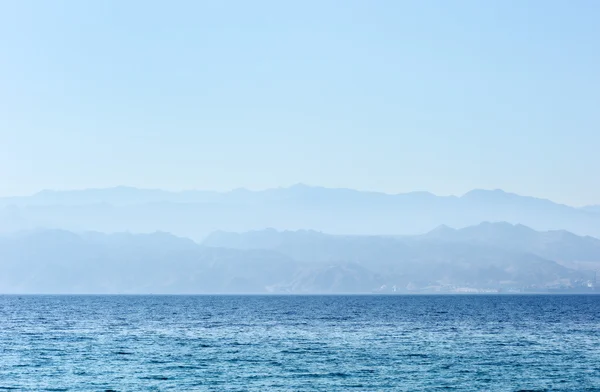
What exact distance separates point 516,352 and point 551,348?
6.82 meters

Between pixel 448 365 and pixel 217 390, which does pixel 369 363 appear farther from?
pixel 217 390

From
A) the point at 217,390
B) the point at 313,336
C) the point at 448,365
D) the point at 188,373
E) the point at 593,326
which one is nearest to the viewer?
the point at 217,390

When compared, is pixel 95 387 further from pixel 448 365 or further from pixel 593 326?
pixel 593 326

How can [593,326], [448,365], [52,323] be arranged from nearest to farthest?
[448,365] → [593,326] → [52,323]

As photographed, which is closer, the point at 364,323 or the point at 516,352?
the point at 516,352

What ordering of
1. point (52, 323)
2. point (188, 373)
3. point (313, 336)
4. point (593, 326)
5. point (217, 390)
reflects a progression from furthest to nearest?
point (52, 323) → point (593, 326) → point (313, 336) → point (188, 373) → point (217, 390)

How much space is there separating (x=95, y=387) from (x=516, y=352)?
47.4 m

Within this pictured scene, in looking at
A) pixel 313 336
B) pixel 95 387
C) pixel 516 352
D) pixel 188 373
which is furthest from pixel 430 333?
pixel 95 387

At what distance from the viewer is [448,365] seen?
277 feet

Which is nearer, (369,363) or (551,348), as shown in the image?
(369,363)

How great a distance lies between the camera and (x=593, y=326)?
13938 centimetres

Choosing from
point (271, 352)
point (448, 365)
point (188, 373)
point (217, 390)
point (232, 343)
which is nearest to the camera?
point (217, 390)

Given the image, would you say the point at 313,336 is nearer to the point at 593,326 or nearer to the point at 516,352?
the point at 516,352

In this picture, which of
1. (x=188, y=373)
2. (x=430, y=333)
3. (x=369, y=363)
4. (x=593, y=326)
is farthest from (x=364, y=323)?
(x=188, y=373)
